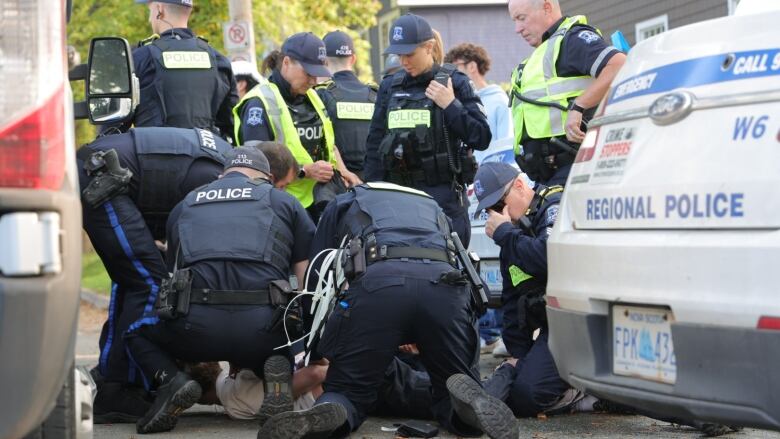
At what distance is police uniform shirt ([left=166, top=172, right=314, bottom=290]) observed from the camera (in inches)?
256

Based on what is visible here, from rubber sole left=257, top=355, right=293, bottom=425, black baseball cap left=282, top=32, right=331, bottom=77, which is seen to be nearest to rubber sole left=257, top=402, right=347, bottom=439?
rubber sole left=257, top=355, right=293, bottom=425

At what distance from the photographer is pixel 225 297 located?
648cm

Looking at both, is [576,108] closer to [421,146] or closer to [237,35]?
[421,146]

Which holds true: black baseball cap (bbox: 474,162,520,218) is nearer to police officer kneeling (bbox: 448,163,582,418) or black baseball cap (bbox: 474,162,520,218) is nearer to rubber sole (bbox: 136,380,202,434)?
police officer kneeling (bbox: 448,163,582,418)

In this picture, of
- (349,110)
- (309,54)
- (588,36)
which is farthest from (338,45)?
(588,36)

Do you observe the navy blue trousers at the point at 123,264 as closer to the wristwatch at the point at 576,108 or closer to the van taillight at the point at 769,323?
the wristwatch at the point at 576,108

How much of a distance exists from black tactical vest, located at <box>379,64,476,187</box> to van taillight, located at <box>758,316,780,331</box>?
4.47 metres

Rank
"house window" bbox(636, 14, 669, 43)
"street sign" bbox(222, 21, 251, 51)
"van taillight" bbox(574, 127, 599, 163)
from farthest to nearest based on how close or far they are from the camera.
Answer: "house window" bbox(636, 14, 669, 43) < "street sign" bbox(222, 21, 251, 51) < "van taillight" bbox(574, 127, 599, 163)

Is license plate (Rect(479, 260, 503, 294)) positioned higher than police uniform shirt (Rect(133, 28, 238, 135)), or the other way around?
police uniform shirt (Rect(133, 28, 238, 135))

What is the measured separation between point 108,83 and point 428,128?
10.7 feet

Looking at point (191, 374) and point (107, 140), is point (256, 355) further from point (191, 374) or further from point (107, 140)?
point (107, 140)

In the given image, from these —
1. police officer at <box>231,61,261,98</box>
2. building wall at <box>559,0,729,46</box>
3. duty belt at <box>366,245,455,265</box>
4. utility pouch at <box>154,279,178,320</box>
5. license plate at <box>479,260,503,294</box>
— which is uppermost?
building wall at <box>559,0,729,46</box>

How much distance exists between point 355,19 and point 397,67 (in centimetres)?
1424

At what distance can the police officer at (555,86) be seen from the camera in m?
7.22
